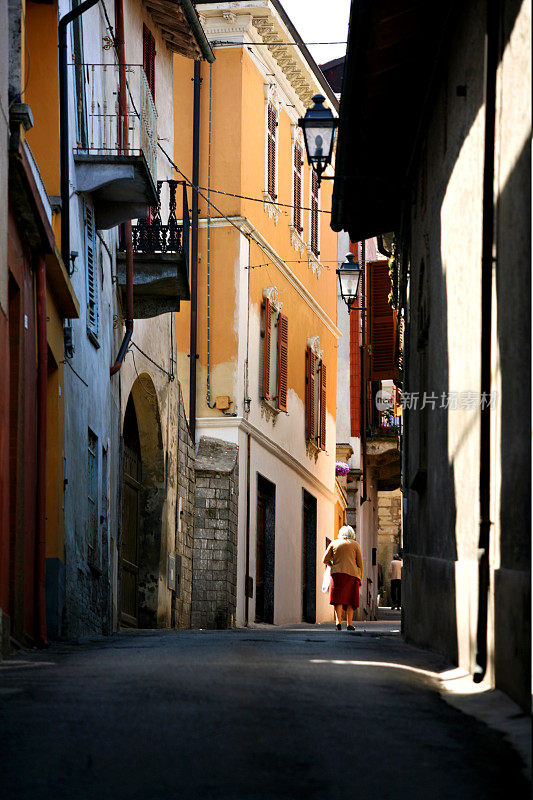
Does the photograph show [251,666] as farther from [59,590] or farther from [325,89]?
[325,89]

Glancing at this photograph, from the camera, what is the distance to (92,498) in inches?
635

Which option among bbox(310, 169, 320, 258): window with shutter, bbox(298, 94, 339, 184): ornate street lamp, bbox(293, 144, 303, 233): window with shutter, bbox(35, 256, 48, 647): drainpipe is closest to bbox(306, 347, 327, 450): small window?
bbox(310, 169, 320, 258): window with shutter

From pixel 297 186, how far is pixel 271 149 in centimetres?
279

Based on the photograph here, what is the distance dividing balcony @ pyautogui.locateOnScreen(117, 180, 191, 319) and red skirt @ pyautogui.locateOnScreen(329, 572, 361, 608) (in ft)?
14.2

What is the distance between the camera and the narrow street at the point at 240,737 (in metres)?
4.70

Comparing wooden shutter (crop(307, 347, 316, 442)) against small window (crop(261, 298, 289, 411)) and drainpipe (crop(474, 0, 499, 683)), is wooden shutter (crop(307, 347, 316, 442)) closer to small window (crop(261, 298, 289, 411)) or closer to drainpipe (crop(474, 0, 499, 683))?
small window (crop(261, 298, 289, 411))

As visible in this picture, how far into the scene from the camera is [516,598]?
622cm

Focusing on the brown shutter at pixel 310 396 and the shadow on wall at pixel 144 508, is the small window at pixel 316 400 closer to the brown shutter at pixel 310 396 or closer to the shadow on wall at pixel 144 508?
the brown shutter at pixel 310 396

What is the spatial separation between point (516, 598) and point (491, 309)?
211cm

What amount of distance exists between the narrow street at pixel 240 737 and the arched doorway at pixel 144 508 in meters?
12.9

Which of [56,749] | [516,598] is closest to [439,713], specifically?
[516,598]

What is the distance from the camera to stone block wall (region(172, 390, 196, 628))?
22.3 meters

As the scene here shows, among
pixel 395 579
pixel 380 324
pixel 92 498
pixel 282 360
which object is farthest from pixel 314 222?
pixel 92 498

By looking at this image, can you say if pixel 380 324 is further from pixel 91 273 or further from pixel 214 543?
pixel 91 273
